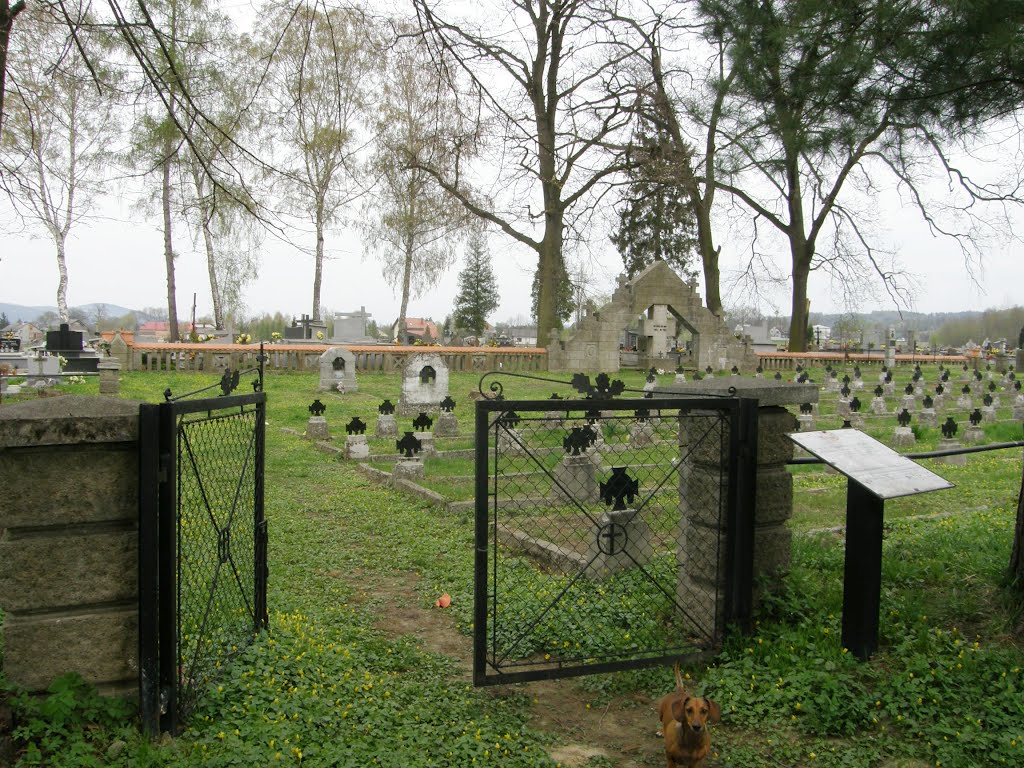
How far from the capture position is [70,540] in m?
2.95

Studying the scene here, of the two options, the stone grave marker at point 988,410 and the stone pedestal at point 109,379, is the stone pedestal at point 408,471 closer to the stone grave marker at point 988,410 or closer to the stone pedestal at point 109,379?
the stone pedestal at point 109,379

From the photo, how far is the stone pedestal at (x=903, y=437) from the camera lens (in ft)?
42.2

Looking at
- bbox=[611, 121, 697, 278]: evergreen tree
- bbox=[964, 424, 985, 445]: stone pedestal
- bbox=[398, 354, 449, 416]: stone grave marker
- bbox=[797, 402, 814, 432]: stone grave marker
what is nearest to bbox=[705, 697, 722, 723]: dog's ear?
bbox=[797, 402, 814, 432]: stone grave marker

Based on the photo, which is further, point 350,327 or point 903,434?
point 350,327

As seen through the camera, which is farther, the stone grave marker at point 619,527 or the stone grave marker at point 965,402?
the stone grave marker at point 965,402

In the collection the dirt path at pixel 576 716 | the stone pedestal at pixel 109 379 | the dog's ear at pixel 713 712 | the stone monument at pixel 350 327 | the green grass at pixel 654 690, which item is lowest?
the dirt path at pixel 576 716

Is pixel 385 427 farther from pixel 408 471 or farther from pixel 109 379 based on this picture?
pixel 109 379

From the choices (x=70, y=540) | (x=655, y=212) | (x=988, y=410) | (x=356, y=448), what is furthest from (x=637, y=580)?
(x=655, y=212)

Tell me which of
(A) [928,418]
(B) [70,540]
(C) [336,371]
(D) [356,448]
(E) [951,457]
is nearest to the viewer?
(B) [70,540]

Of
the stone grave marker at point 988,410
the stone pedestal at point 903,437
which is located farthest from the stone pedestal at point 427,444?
the stone grave marker at point 988,410

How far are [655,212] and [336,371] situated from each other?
2066cm

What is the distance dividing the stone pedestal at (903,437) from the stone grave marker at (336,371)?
39.8 ft

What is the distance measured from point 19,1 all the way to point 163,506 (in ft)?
11.5

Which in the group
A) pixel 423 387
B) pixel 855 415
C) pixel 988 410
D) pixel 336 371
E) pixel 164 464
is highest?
pixel 164 464
